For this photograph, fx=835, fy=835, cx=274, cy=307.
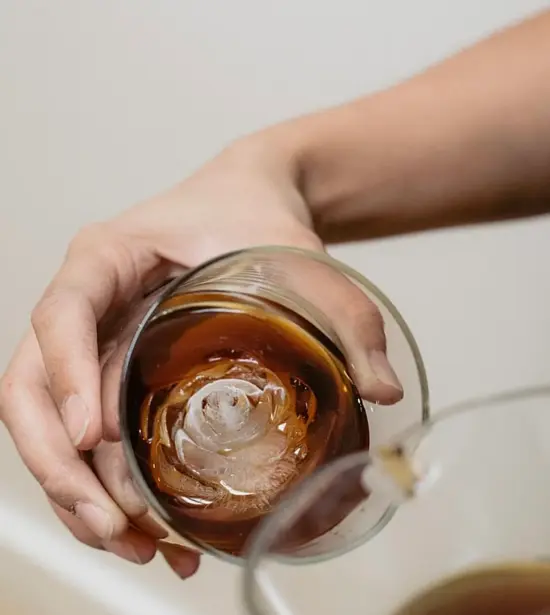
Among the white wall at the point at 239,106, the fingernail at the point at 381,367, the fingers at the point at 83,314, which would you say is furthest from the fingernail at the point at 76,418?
the white wall at the point at 239,106

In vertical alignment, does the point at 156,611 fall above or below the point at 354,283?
below

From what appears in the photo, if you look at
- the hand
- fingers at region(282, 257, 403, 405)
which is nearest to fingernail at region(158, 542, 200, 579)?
the hand

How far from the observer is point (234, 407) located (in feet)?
1.13

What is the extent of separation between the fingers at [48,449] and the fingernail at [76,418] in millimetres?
18

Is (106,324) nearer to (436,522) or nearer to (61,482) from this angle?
(61,482)

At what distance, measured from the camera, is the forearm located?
42cm

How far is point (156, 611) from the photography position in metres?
0.78

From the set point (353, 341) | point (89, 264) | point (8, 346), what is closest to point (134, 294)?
point (89, 264)

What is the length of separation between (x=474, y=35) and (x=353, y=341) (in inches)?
10.1

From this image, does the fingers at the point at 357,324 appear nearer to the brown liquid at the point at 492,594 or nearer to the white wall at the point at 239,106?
the brown liquid at the point at 492,594

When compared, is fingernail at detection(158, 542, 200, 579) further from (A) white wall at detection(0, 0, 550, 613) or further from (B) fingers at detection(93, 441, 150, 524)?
(A) white wall at detection(0, 0, 550, 613)

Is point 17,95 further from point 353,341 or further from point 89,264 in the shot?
point 353,341

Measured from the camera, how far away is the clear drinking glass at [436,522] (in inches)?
8.4

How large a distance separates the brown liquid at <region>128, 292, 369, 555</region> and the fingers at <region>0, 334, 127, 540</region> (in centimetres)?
2
